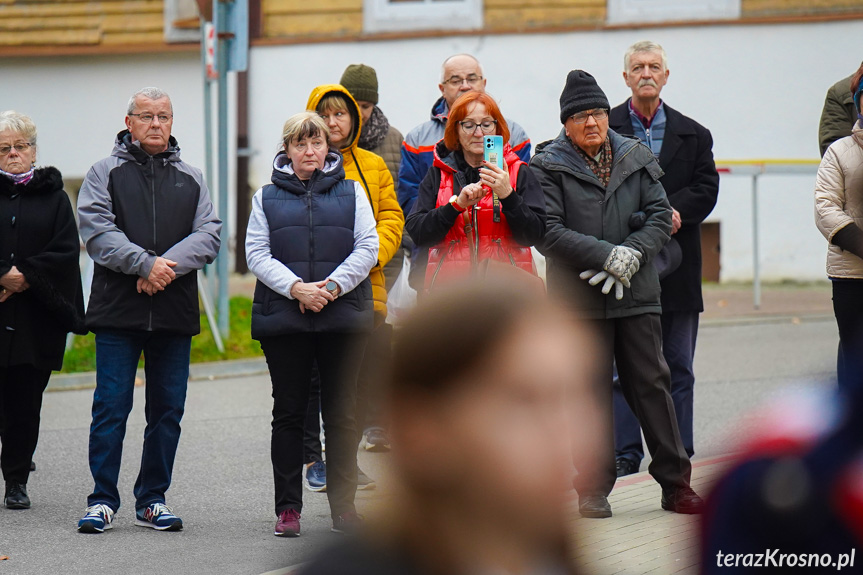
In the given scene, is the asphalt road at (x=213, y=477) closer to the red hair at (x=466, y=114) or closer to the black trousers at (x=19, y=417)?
the black trousers at (x=19, y=417)

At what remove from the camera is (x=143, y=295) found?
5637 millimetres

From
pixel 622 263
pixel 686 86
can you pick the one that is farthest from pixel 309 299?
pixel 686 86

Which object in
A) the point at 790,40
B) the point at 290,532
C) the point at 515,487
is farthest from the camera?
the point at 790,40

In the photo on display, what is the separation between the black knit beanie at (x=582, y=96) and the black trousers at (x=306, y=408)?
1.45 meters

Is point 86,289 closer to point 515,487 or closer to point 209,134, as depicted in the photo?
point 209,134

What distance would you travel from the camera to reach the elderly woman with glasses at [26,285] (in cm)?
609

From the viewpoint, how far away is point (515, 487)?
1679 mm

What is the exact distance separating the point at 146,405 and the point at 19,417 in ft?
2.83

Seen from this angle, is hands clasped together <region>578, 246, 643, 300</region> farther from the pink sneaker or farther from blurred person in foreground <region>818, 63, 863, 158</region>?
blurred person in foreground <region>818, 63, 863, 158</region>

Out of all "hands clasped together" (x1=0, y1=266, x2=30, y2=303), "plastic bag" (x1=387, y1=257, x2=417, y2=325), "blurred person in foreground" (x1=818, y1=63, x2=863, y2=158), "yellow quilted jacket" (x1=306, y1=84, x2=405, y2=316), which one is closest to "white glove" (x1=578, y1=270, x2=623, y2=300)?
"yellow quilted jacket" (x1=306, y1=84, x2=405, y2=316)

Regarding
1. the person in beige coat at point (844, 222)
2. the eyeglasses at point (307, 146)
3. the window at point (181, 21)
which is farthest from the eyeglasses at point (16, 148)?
the window at point (181, 21)

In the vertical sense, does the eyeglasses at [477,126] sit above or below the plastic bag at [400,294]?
above

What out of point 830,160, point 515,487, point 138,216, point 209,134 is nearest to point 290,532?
point 138,216

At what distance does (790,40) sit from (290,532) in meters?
11.4
